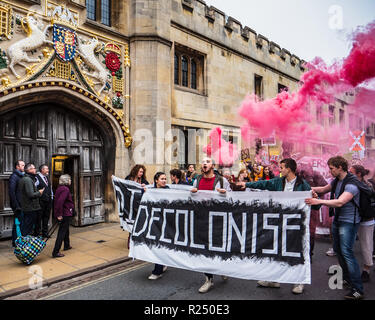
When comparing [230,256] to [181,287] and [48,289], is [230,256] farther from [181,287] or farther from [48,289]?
[48,289]

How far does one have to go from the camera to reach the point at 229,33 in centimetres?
1329

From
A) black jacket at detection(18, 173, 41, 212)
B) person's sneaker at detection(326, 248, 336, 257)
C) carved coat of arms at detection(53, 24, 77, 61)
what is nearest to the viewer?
person's sneaker at detection(326, 248, 336, 257)

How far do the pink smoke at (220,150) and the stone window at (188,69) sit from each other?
2042 mm

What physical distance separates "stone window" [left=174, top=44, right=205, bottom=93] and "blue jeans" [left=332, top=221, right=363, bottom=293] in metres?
8.51

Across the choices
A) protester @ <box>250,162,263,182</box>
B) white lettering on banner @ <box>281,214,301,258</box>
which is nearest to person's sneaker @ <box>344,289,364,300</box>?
white lettering on banner @ <box>281,214,301,258</box>

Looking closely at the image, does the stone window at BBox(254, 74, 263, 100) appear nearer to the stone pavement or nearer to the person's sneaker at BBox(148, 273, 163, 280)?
the stone pavement

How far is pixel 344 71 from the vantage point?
8266 mm

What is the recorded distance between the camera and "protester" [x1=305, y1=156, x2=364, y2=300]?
395 cm

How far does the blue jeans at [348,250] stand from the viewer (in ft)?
13.0

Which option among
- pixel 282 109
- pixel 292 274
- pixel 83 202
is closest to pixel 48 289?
pixel 292 274

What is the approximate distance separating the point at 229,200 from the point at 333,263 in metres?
2.82

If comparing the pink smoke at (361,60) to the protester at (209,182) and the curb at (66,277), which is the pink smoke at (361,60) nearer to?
the protester at (209,182)

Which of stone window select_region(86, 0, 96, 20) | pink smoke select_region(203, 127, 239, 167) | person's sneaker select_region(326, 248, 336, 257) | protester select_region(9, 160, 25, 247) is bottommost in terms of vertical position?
person's sneaker select_region(326, 248, 336, 257)

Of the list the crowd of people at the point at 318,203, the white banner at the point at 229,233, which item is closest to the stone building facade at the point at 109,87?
the crowd of people at the point at 318,203
